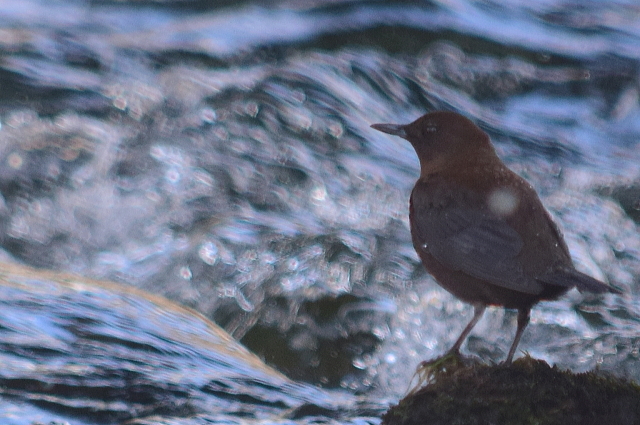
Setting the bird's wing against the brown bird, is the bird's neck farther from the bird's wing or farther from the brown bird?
the bird's wing

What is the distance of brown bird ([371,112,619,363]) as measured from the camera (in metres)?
2.96

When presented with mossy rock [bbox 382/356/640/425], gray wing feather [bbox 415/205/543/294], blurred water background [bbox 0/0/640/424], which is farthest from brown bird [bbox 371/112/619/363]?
blurred water background [bbox 0/0/640/424]

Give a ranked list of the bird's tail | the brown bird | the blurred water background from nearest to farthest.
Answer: the bird's tail → the brown bird → the blurred water background

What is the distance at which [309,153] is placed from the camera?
297 inches

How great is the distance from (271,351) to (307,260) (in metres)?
0.98

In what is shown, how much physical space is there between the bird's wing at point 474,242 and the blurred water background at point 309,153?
10.3 feet

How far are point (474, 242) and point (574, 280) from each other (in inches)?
19.0

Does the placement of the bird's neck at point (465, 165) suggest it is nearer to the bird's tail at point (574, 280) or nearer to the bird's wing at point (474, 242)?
the bird's wing at point (474, 242)

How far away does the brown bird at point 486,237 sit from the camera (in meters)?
2.96

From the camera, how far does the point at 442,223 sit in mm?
3297

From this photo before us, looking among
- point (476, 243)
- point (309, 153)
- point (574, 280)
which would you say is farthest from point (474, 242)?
point (309, 153)

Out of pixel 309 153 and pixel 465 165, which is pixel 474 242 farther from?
pixel 309 153

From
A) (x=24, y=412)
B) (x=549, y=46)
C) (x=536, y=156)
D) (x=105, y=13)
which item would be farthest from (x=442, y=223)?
(x=105, y=13)

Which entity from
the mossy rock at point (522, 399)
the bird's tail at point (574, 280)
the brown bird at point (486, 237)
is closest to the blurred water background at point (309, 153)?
the brown bird at point (486, 237)
